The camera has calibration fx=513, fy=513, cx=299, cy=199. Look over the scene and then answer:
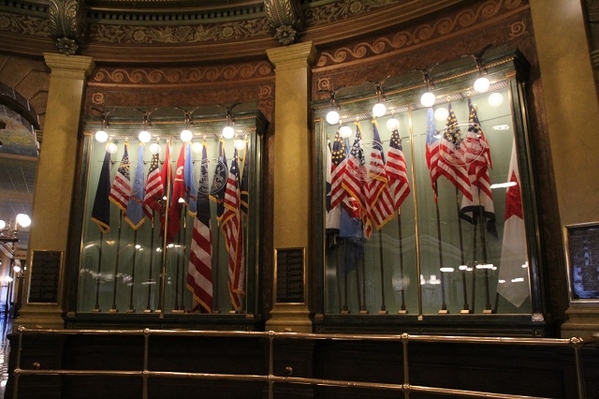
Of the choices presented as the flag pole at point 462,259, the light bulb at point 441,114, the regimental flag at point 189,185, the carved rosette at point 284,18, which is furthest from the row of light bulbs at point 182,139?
the flag pole at point 462,259

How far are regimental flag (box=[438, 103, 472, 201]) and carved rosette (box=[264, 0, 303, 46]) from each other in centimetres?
243

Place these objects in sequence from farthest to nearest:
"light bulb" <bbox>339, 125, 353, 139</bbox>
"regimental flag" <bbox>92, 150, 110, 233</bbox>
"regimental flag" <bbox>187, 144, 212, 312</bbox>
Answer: "regimental flag" <bbox>92, 150, 110, 233</bbox>, "regimental flag" <bbox>187, 144, 212, 312</bbox>, "light bulb" <bbox>339, 125, 353, 139</bbox>

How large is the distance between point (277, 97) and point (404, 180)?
216 cm

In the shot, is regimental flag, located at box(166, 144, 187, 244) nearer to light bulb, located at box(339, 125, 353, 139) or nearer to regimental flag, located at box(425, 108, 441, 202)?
light bulb, located at box(339, 125, 353, 139)

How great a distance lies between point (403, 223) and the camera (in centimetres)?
625

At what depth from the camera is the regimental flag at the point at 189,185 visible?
23.2 ft

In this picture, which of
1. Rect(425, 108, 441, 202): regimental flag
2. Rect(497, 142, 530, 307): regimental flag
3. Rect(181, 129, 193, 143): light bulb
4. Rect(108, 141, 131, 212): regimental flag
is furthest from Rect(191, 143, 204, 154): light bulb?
Rect(497, 142, 530, 307): regimental flag

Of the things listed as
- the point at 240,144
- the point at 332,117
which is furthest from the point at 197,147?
the point at 332,117

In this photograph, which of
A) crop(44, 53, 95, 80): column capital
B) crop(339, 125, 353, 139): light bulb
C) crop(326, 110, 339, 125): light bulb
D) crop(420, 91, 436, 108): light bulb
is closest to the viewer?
crop(420, 91, 436, 108): light bulb

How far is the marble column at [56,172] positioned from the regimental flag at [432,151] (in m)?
4.80

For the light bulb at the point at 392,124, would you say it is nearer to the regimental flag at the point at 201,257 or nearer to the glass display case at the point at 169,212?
the glass display case at the point at 169,212

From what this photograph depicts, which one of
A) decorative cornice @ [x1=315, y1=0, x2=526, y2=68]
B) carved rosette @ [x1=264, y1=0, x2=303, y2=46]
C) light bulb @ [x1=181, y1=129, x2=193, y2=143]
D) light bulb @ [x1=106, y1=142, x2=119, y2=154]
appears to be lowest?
light bulb @ [x1=106, y1=142, x2=119, y2=154]

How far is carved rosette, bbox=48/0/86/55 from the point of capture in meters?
7.19

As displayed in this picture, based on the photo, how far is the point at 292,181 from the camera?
6.72 m
